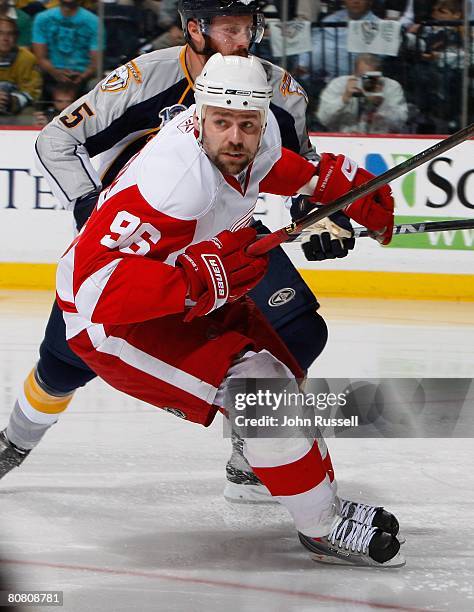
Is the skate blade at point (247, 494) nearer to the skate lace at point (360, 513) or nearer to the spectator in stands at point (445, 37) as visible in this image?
the skate lace at point (360, 513)

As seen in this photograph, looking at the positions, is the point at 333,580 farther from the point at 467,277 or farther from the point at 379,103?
the point at 379,103

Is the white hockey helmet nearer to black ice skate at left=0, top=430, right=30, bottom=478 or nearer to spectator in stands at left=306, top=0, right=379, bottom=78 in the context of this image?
black ice skate at left=0, top=430, right=30, bottom=478

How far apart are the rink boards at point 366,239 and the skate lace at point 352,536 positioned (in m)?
3.31

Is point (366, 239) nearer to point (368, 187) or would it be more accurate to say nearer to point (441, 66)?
point (441, 66)

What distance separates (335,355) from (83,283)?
7.66ft

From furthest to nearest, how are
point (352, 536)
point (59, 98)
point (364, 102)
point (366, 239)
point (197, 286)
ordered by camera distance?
point (59, 98) → point (364, 102) → point (366, 239) → point (352, 536) → point (197, 286)

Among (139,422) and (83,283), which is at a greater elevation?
(83,283)

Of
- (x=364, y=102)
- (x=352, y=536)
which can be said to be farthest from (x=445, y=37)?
(x=352, y=536)

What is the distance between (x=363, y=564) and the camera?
8.21 feet

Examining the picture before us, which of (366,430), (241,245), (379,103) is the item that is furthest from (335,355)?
(241,245)

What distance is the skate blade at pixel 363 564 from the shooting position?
8.18 feet

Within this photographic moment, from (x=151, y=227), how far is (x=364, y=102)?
3.82 m

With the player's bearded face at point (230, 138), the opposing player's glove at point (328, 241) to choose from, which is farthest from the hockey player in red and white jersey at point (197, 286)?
the opposing player's glove at point (328, 241)

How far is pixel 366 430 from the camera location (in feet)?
11.4
